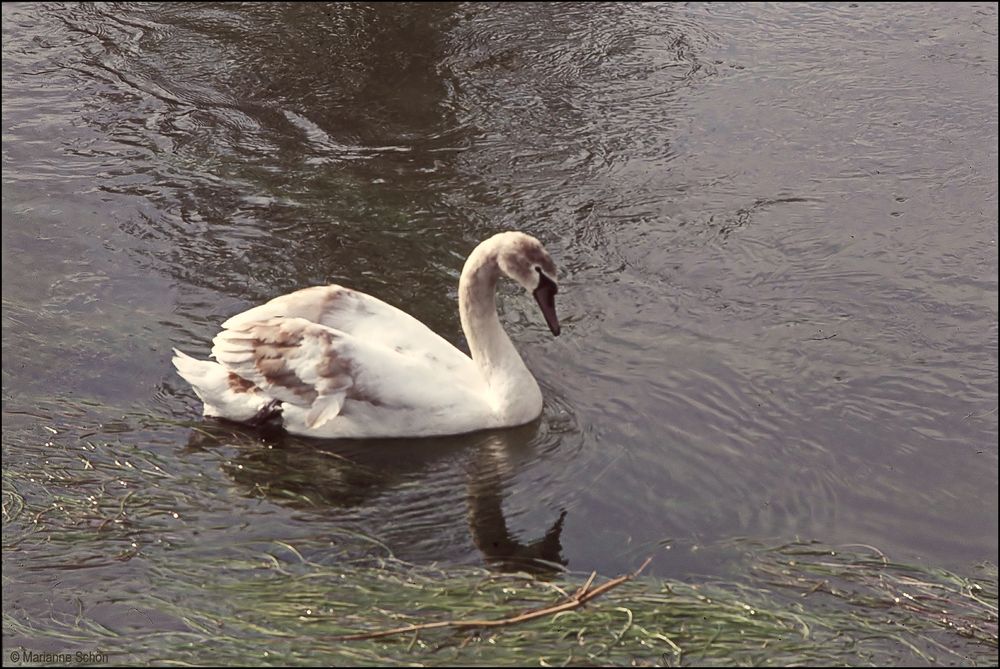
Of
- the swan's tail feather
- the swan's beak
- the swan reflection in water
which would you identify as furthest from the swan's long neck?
the swan's tail feather

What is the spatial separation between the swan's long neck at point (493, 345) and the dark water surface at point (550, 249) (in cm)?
17

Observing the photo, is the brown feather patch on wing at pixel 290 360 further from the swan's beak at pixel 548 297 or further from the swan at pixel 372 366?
the swan's beak at pixel 548 297

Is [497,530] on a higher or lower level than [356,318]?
lower

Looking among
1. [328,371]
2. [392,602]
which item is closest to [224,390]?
[328,371]

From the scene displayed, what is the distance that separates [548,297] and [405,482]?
1.46 m

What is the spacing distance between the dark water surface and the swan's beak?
0.46m

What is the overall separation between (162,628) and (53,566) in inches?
31.7

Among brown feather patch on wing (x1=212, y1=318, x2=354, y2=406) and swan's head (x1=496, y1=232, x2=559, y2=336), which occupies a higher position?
swan's head (x1=496, y1=232, x2=559, y2=336)

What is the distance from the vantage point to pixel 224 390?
838 centimetres

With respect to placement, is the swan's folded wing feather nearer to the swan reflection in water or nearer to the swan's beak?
the swan reflection in water

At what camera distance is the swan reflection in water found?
7336 mm

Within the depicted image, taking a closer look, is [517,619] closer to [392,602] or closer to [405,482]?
[392,602]

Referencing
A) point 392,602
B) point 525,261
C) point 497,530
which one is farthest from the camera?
point 525,261

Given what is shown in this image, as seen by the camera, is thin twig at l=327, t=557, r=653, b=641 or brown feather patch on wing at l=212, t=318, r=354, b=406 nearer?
thin twig at l=327, t=557, r=653, b=641
